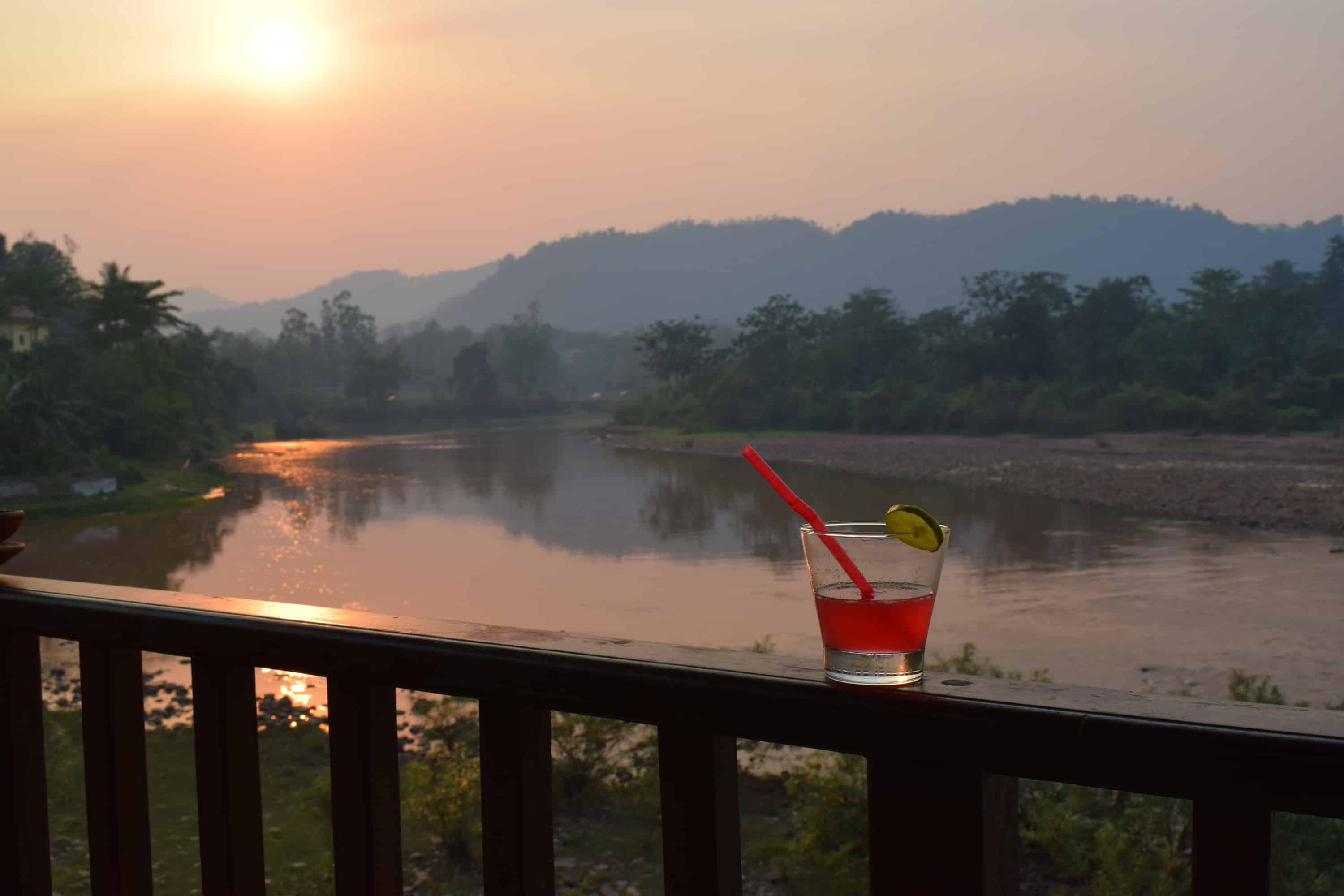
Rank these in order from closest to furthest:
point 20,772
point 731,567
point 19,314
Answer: point 20,772 → point 731,567 → point 19,314

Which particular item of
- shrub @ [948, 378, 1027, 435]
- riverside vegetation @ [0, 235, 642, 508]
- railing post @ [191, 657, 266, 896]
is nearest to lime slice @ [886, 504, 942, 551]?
railing post @ [191, 657, 266, 896]

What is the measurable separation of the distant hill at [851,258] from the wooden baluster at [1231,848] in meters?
116

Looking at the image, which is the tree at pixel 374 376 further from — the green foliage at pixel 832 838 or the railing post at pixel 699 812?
the railing post at pixel 699 812

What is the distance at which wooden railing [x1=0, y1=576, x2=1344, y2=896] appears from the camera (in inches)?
22.5

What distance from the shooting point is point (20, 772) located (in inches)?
44.3

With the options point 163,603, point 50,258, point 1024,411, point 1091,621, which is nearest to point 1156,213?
point 1024,411

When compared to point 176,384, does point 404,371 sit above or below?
above

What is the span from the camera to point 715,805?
0.73 m

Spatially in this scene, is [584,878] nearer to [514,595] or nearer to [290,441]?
[514,595]

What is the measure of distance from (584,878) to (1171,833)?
2226 mm

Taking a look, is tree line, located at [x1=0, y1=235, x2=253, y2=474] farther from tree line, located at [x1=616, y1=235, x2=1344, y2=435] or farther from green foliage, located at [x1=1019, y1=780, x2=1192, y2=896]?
green foliage, located at [x1=1019, y1=780, x2=1192, y2=896]

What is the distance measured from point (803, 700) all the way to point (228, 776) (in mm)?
550

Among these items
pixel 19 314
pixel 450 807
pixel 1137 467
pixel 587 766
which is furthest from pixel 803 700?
pixel 19 314

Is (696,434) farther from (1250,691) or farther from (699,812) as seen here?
(699,812)
